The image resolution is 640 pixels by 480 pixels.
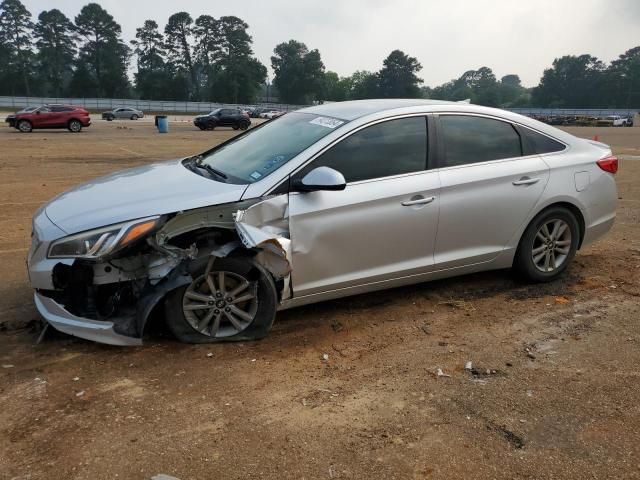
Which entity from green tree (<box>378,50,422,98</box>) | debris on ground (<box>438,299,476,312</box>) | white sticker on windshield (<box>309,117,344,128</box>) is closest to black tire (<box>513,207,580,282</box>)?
debris on ground (<box>438,299,476,312</box>)

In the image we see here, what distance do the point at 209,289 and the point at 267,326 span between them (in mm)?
488

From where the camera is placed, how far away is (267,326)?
3859 mm

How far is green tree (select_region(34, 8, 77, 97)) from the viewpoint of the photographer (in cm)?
9372

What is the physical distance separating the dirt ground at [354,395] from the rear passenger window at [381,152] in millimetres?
1150

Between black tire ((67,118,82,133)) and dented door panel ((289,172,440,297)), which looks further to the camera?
black tire ((67,118,82,133))

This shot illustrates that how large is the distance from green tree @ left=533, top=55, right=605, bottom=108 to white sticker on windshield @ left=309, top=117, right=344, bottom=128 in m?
126

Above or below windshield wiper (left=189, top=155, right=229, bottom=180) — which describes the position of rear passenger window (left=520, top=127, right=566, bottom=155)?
above

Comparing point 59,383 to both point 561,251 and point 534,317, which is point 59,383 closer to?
point 534,317

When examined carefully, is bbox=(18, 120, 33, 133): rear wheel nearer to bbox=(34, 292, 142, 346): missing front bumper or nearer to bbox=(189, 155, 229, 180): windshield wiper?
bbox=(189, 155, 229, 180): windshield wiper

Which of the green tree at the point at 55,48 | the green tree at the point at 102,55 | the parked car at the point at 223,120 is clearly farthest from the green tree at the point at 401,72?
the parked car at the point at 223,120

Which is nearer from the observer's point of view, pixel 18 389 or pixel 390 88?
pixel 18 389

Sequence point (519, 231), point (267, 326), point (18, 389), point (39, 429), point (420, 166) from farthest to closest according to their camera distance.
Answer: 1. point (519, 231)
2. point (420, 166)
3. point (267, 326)
4. point (18, 389)
5. point (39, 429)

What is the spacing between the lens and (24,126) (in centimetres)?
2886

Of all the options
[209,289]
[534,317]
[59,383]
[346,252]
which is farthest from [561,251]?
[59,383]
